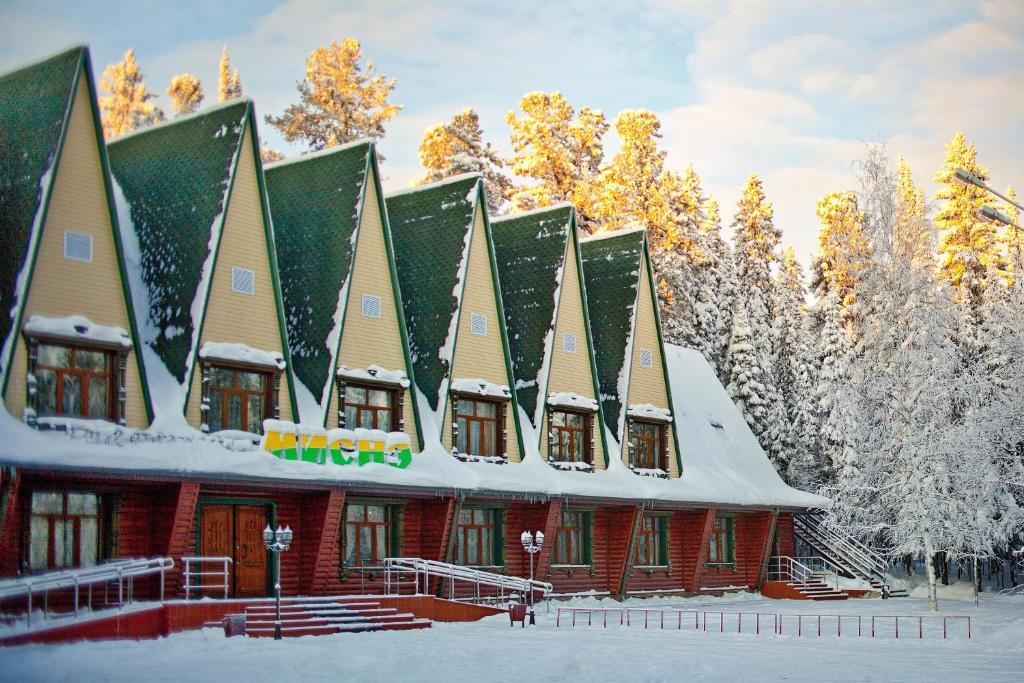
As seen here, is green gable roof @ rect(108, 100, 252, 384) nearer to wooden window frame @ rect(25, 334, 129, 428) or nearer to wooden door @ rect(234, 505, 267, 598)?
wooden window frame @ rect(25, 334, 129, 428)

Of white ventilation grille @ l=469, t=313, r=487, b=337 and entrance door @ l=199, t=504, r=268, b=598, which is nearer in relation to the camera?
entrance door @ l=199, t=504, r=268, b=598

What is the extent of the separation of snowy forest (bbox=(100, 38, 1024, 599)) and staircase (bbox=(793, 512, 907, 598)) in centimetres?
104

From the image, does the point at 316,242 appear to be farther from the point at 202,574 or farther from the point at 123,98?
the point at 123,98

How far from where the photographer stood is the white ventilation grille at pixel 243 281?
30.0m

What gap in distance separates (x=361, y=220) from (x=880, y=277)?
1670 centimetres

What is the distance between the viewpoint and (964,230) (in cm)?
5516

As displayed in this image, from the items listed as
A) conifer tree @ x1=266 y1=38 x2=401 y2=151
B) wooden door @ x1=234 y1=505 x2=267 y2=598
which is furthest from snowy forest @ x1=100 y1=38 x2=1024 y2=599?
wooden door @ x1=234 y1=505 x2=267 y2=598

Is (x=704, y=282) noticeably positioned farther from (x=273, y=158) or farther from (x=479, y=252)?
(x=479, y=252)

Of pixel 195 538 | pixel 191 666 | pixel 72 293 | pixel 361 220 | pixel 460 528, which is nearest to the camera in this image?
pixel 191 666

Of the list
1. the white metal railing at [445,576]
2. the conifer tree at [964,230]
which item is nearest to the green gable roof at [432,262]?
the white metal railing at [445,576]

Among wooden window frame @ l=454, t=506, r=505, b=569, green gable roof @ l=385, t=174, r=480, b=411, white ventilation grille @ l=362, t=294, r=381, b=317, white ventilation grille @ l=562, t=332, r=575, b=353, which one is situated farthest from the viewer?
white ventilation grille @ l=562, t=332, r=575, b=353

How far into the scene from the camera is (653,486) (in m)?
40.3

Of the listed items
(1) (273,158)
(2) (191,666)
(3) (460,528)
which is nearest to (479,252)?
(3) (460,528)

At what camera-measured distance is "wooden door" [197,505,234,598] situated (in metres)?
29.2
